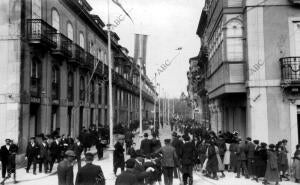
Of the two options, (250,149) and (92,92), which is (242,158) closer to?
(250,149)

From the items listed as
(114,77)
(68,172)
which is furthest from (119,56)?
(68,172)

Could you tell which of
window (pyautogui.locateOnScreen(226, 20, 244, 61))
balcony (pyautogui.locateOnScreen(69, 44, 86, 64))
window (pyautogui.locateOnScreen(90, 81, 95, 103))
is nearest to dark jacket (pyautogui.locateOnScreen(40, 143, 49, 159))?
window (pyautogui.locateOnScreen(226, 20, 244, 61))

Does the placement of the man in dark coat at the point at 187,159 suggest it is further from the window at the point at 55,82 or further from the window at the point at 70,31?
the window at the point at 70,31

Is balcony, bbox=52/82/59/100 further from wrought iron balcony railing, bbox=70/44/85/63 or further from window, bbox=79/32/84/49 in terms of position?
window, bbox=79/32/84/49

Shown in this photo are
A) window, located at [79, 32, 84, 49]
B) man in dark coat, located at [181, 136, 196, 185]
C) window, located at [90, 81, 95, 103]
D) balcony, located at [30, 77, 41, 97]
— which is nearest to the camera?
man in dark coat, located at [181, 136, 196, 185]

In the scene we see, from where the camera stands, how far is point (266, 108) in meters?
17.3

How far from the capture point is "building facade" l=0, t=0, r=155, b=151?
1792 centimetres

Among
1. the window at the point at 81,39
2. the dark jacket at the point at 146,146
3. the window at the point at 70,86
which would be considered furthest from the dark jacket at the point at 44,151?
the window at the point at 81,39

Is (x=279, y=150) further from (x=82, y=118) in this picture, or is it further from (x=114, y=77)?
(x=114, y=77)

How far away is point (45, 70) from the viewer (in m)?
21.3

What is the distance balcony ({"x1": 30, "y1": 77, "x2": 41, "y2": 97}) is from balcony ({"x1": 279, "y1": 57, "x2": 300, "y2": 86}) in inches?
516

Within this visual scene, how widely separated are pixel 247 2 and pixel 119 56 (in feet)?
99.3

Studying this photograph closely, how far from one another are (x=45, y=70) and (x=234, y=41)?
11.1 metres

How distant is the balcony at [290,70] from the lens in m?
16.8
